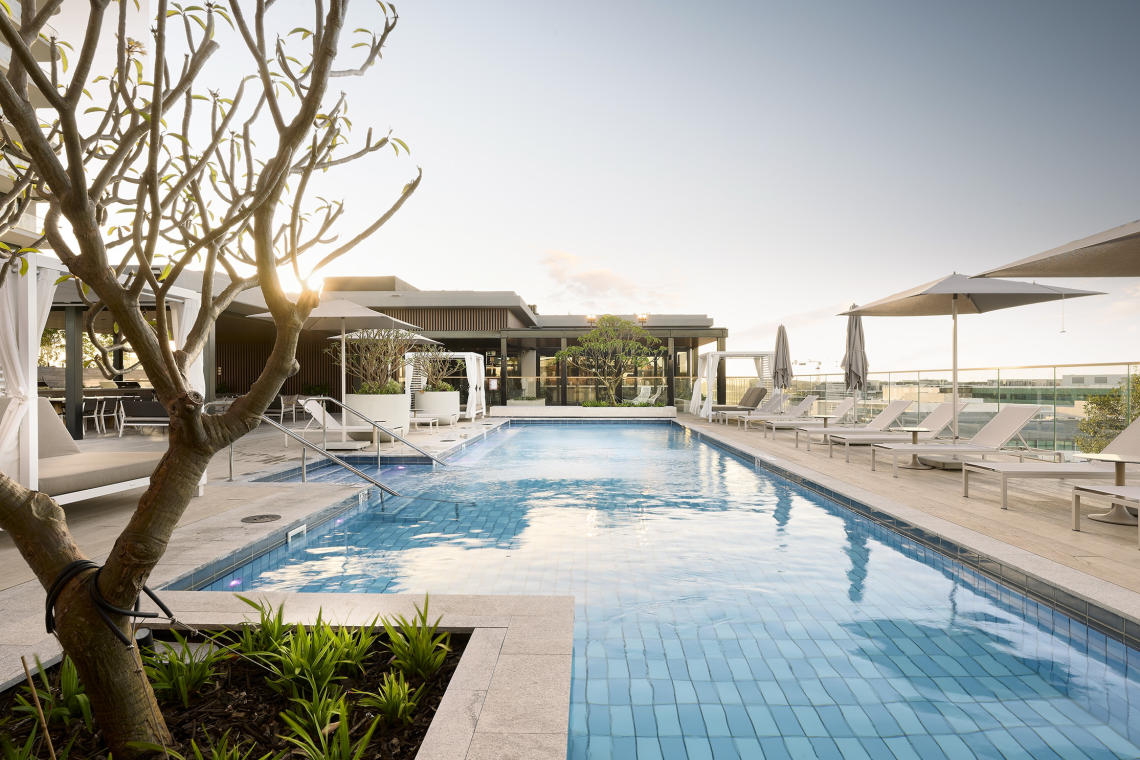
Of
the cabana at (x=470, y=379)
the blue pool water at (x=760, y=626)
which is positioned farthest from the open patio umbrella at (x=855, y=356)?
the cabana at (x=470, y=379)

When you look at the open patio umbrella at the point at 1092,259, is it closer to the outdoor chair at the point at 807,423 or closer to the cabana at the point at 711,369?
the outdoor chair at the point at 807,423

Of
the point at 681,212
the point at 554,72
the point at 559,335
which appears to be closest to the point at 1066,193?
the point at 681,212

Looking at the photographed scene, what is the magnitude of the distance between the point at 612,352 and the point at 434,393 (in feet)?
22.2

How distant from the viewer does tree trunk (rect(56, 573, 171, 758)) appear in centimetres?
145

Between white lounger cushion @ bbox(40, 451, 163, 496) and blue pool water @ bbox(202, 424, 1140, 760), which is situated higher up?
white lounger cushion @ bbox(40, 451, 163, 496)

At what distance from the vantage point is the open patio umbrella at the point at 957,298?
24.1ft

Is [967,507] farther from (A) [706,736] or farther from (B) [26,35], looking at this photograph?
(B) [26,35]

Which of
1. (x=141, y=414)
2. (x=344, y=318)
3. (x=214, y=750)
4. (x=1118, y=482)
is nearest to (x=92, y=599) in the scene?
(x=214, y=750)

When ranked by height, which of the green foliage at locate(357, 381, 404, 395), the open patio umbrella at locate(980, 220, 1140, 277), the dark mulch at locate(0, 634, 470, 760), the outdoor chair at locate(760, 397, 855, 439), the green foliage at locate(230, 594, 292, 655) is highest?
the open patio umbrella at locate(980, 220, 1140, 277)

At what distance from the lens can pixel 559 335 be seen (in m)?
18.9

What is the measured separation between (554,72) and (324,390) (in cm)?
1197

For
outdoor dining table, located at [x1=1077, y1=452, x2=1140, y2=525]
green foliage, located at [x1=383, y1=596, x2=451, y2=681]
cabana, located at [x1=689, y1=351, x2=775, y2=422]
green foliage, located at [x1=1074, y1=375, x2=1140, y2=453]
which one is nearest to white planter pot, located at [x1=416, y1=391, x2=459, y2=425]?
cabana, located at [x1=689, y1=351, x2=775, y2=422]

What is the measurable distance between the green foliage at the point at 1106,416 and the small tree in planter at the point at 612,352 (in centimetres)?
1145

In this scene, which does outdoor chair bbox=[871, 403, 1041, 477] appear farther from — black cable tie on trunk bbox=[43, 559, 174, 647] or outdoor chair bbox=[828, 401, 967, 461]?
black cable tie on trunk bbox=[43, 559, 174, 647]
